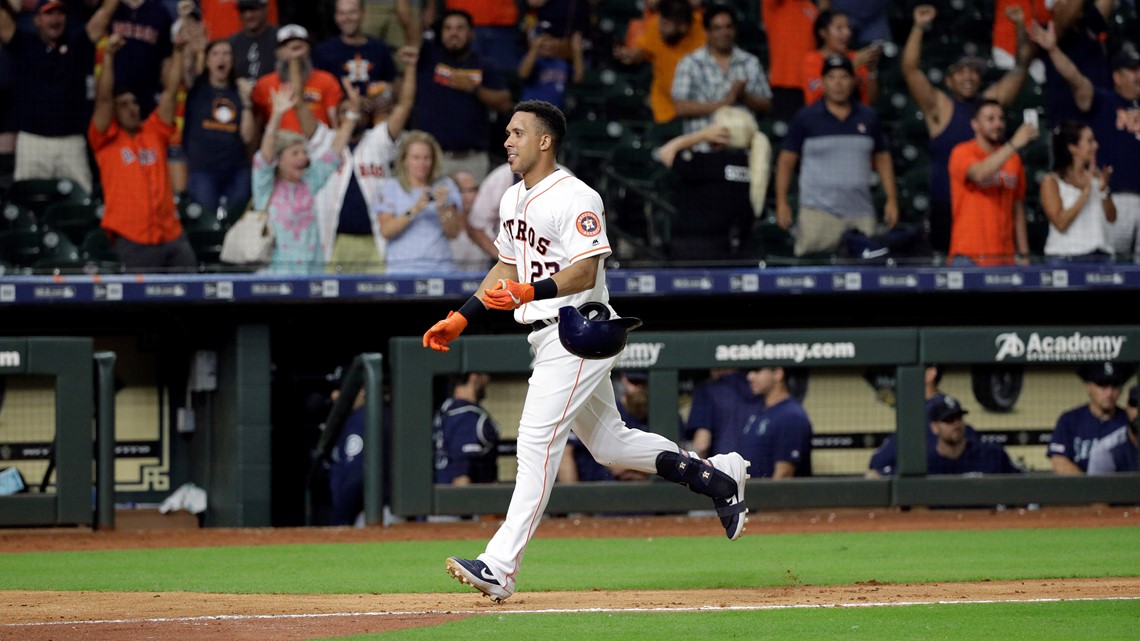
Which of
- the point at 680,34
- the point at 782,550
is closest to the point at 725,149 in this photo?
the point at 680,34

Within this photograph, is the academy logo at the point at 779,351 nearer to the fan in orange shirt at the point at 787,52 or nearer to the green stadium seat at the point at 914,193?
the green stadium seat at the point at 914,193

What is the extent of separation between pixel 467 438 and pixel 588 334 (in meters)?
4.74

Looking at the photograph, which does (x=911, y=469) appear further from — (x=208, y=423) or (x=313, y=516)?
(x=208, y=423)

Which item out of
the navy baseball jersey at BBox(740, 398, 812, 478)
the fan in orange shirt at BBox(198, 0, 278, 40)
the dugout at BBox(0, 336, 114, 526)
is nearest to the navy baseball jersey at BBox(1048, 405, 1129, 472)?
the navy baseball jersey at BBox(740, 398, 812, 478)

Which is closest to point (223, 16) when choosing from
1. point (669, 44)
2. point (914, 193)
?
point (669, 44)

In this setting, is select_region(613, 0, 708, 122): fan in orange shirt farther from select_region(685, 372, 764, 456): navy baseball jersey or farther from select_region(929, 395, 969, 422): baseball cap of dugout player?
select_region(929, 395, 969, 422): baseball cap of dugout player

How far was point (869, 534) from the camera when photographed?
8852mm

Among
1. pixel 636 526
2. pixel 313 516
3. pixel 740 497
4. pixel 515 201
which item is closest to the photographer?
pixel 515 201

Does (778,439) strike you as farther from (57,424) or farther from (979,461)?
(57,424)

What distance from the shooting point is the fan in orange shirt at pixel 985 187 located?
10.9 metres

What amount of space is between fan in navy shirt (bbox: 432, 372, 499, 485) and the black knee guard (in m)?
4.07

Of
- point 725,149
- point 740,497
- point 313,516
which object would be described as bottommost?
point 313,516

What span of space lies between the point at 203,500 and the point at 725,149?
4545mm

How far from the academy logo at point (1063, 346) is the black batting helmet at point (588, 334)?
5.59m
